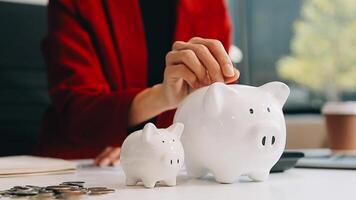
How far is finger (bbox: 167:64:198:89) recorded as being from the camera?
947 mm

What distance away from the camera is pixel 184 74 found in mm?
954

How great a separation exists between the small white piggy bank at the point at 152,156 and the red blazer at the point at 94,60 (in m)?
0.54

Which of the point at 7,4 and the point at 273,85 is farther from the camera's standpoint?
A: the point at 7,4

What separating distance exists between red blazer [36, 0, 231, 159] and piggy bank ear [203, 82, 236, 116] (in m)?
0.55

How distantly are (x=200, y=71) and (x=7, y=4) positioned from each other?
1.06 metres

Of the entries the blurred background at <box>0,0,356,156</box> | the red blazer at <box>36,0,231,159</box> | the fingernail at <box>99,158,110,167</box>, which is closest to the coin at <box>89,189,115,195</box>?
the fingernail at <box>99,158,110,167</box>

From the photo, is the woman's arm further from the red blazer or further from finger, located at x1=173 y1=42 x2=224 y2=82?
finger, located at x1=173 y1=42 x2=224 y2=82

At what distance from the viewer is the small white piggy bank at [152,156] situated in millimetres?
729

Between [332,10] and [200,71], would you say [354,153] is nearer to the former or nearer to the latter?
Answer: [200,71]

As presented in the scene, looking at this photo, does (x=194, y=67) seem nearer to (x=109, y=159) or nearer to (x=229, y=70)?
(x=229, y=70)

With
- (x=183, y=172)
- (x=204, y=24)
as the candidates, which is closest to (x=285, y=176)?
(x=183, y=172)

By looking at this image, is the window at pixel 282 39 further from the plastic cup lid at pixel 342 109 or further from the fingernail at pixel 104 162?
the fingernail at pixel 104 162

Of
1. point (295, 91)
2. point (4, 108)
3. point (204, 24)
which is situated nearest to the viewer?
point (204, 24)

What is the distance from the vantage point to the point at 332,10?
2.88m
